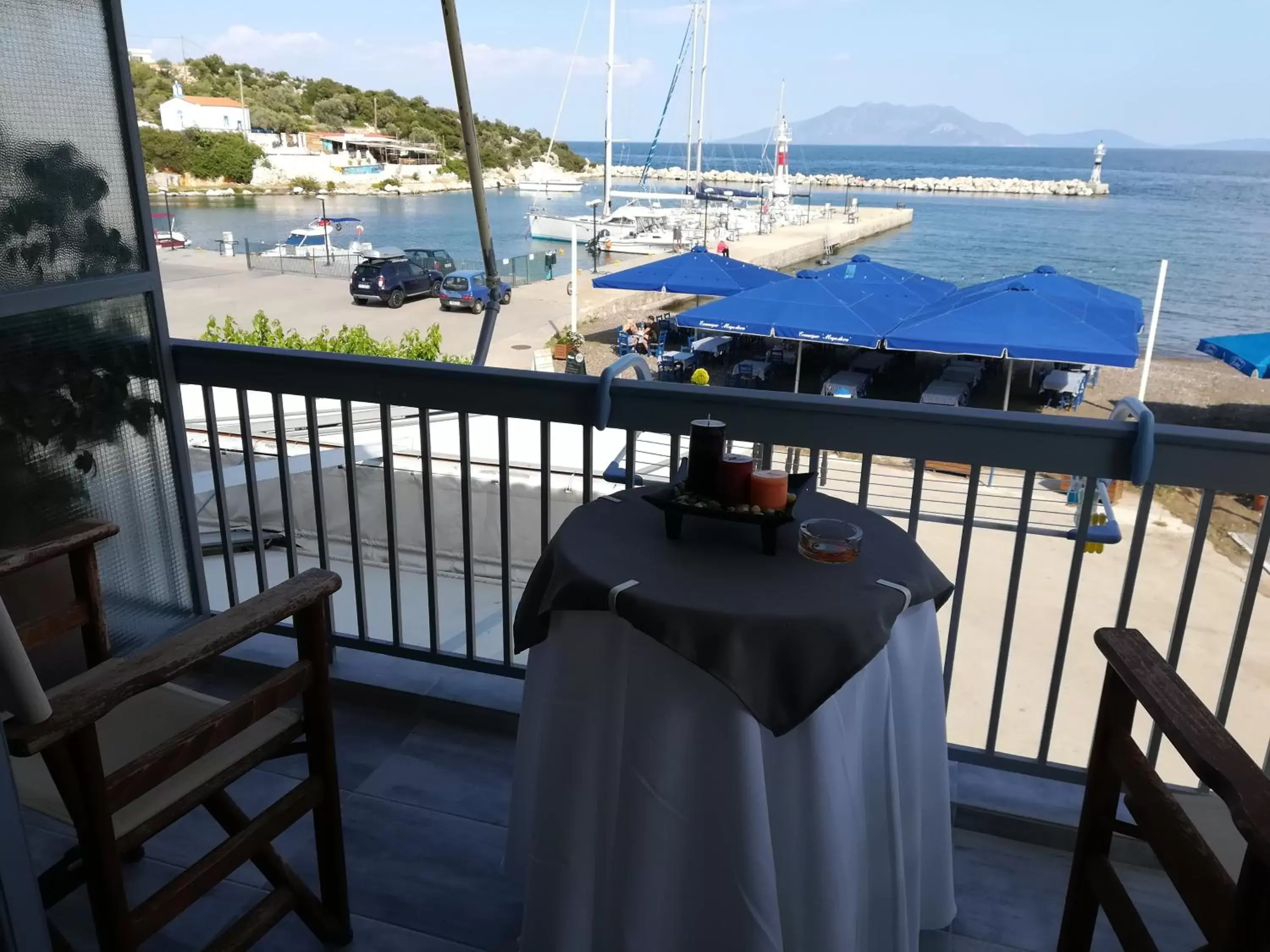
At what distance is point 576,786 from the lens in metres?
1.36

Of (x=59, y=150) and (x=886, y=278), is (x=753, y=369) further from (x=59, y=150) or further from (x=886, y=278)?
(x=59, y=150)

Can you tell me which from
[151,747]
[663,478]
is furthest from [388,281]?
[151,747]

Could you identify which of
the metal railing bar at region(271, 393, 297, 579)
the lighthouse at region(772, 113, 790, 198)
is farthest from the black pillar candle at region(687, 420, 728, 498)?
the lighthouse at region(772, 113, 790, 198)

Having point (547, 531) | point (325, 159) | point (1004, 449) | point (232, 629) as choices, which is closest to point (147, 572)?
point (547, 531)

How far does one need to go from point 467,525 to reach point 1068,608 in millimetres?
1400

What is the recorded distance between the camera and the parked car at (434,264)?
73.6 feet

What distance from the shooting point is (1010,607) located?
6.18ft

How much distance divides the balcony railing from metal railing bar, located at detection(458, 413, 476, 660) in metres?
0.01

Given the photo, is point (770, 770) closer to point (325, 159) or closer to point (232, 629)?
point (232, 629)

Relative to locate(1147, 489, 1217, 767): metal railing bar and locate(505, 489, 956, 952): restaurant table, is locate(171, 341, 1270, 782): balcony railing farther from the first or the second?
locate(505, 489, 956, 952): restaurant table

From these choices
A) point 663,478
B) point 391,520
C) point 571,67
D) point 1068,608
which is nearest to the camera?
point 1068,608

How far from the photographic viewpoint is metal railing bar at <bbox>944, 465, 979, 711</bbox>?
178cm

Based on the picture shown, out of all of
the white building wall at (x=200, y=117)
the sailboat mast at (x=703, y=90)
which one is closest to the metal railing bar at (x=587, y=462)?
the sailboat mast at (x=703, y=90)

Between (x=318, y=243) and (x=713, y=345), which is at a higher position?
(x=318, y=243)
